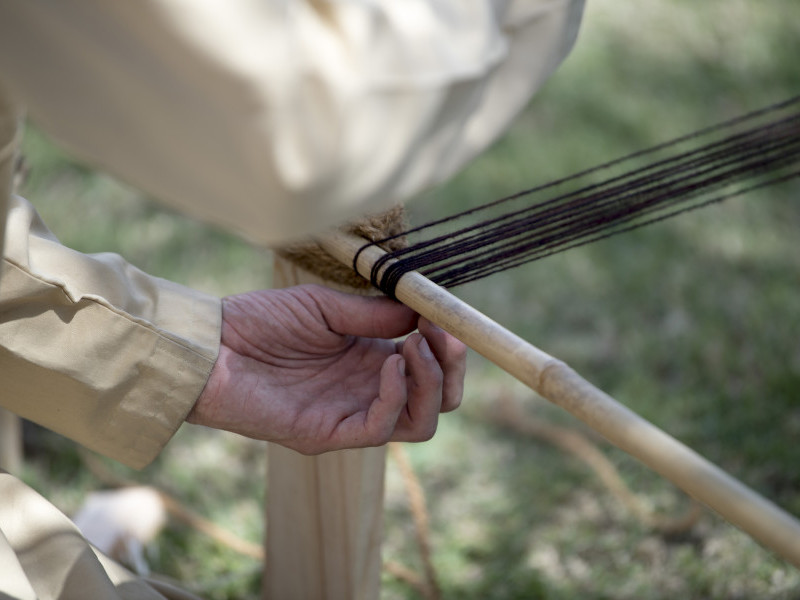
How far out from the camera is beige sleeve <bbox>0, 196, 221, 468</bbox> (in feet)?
3.05

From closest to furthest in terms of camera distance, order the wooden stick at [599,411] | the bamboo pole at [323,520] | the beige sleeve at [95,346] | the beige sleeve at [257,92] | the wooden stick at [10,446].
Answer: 1. the beige sleeve at [257,92]
2. the wooden stick at [599,411]
3. the beige sleeve at [95,346]
4. the bamboo pole at [323,520]
5. the wooden stick at [10,446]

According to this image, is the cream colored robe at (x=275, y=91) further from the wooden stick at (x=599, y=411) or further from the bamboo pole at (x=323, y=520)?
the bamboo pole at (x=323, y=520)

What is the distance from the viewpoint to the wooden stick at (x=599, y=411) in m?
0.66

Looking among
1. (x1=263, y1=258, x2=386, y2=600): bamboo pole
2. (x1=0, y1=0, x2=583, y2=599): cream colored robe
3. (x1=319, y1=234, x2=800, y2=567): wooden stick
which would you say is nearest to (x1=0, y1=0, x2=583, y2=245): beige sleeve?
(x1=0, y1=0, x2=583, y2=599): cream colored robe

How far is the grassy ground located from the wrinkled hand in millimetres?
633

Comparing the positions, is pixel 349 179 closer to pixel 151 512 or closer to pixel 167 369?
pixel 167 369

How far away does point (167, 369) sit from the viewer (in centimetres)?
97

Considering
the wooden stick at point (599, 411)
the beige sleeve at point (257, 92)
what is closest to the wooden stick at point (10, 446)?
the wooden stick at point (599, 411)

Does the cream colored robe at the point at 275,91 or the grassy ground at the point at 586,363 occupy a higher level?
the cream colored robe at the point at 275,91

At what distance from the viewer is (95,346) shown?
950 mm

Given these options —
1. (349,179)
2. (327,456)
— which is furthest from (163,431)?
(349,179)

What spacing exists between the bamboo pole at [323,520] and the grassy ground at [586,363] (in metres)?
0.38

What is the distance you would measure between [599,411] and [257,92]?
1.27 ft

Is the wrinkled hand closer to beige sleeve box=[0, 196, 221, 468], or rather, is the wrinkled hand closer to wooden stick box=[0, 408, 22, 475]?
beige sleeve box=[0, 196, 221, 468]
